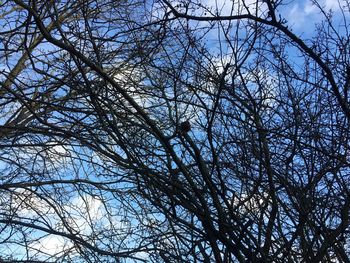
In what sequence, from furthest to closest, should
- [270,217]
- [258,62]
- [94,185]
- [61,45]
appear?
[94,185]
[258,62]
[270,217]
[61,45]

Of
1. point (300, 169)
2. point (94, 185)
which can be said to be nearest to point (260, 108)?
point (300, 169)

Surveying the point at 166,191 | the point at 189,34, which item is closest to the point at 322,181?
the point at 166,191

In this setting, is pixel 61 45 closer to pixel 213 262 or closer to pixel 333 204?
pixel 213 262

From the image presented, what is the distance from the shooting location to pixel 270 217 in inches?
119

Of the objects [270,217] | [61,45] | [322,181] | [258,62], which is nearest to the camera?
[61,45]

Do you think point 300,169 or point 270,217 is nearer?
point 270,217

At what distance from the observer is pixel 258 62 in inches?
166

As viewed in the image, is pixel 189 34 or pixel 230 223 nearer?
pixel 230 223

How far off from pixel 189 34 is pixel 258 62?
30.0 inches

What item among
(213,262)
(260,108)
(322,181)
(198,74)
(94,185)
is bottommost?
(213,262)

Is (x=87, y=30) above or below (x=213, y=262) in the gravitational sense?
above

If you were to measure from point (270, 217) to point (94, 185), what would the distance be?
5.25m

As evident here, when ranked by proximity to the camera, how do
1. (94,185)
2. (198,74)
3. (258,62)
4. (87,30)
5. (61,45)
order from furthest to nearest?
(94,185) → (258,62) → (198,74) → (87,30) → (61,45)

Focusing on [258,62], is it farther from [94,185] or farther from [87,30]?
[94,185]
